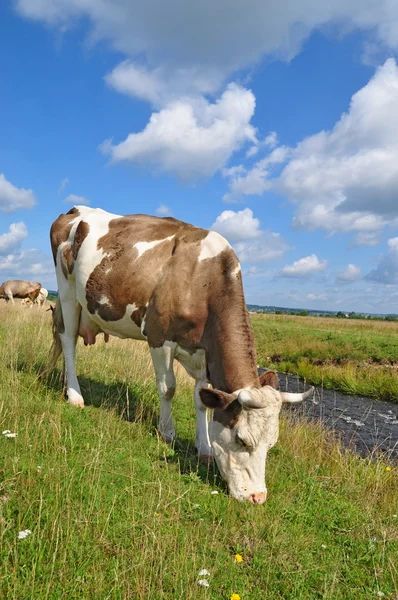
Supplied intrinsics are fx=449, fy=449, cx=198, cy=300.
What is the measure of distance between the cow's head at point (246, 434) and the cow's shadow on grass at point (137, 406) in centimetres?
35

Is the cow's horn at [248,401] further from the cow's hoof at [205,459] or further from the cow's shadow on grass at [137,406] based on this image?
the cow's hoof at [205,459]

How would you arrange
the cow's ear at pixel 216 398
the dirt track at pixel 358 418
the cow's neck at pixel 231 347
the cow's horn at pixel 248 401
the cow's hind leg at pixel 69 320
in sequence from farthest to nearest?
the dirt track at pixel 358 418
the cow's hind leg at pixel 69 320
the cow's neck at pixel 231 347
the cow's ear at pixel 216 398
the cow's horn at pixel 248 401

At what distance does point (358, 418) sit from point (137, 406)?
28.7 feet

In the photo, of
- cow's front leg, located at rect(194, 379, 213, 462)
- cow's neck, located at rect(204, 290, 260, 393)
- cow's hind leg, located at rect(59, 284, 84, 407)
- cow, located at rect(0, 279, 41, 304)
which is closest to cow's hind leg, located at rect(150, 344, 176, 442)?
cow's front leg, located at rect(194, 379, 213, 462)

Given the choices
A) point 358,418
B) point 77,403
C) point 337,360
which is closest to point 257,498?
point 77,403

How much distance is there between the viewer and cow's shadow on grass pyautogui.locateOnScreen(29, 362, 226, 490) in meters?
5.29

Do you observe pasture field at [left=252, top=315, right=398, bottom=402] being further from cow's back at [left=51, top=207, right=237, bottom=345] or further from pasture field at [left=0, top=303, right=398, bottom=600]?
pasture field at [left=0, top=303, right=398, bottom=600]

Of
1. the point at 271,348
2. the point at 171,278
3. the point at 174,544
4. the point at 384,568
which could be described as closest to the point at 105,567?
the point at 174,544

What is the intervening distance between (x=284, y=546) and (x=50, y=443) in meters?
2.60

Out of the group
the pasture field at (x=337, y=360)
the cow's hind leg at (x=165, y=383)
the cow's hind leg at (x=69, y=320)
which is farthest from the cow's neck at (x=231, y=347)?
the pasture field at (x=337, y=360)

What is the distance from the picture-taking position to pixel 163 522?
12.8 feet

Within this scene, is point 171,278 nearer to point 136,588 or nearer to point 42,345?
point 136,588

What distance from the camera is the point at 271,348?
2636 cm

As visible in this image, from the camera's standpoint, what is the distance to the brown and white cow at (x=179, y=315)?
467cm
